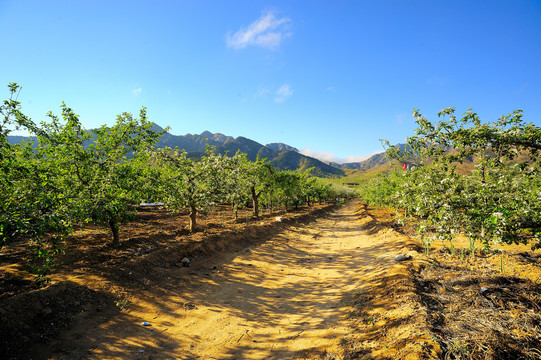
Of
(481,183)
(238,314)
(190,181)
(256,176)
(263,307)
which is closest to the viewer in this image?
(481,183)

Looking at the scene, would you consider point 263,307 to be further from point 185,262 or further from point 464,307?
point 464,307

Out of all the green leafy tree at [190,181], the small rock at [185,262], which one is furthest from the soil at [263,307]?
the green leafy tree at [190,181]

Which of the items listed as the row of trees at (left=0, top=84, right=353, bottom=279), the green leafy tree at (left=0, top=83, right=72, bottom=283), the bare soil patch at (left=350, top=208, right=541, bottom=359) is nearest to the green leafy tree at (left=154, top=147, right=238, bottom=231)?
the row of trees at (left=0, top=84, right=353, bottom=279)

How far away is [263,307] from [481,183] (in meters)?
8.52

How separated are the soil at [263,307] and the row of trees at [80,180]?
58.9 inches

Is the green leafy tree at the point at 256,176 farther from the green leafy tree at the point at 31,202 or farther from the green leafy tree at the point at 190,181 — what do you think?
the green leafy tree at the point at 31,202

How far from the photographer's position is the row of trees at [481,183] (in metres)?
5.75

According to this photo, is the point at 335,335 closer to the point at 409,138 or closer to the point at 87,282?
the point at 409,138

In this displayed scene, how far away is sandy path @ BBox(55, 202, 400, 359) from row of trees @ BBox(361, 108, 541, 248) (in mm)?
4929

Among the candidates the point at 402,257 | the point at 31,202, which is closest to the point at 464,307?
the point at 402,257

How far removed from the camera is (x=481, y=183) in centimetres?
654

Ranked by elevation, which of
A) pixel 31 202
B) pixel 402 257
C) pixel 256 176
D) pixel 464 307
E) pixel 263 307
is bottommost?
pixel 263 307

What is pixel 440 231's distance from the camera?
6.85m

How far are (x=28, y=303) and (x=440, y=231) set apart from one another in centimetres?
1266
